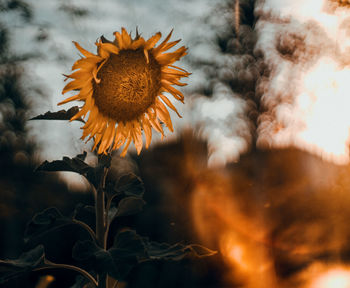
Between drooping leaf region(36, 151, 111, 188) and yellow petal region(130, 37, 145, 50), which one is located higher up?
yellow petal region(130, 37, 145, 50)

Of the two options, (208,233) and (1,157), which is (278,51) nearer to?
(208,233)

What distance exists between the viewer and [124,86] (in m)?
1.00

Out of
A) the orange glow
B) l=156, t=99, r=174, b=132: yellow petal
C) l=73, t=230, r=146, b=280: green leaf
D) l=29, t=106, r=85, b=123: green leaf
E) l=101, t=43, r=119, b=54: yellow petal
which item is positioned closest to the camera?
l=73, t=230, r=146, b=280: green leaf

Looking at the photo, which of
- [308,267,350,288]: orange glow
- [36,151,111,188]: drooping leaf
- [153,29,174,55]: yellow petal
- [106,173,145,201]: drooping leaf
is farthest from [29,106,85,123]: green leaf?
[308,267,350,288]: orange glow

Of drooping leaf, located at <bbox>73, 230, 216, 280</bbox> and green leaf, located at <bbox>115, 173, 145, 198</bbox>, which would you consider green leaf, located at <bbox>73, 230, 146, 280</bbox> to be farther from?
green leaf, located at <bbox>115, 173, 145, 198</bbox>

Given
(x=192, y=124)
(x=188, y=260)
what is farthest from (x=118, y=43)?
(x=192, y=124)

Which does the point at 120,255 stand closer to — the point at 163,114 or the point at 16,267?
the point at 16,267

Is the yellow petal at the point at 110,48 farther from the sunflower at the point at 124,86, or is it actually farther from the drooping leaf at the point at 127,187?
the drooping leaf at the point at 127,187

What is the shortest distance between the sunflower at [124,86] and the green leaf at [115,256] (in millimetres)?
282

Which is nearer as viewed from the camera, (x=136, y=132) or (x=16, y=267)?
(x=16, y=267)

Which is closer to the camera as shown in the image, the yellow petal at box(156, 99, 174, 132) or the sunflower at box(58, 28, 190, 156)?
the sunflower at box(58, 28, 190, 156)

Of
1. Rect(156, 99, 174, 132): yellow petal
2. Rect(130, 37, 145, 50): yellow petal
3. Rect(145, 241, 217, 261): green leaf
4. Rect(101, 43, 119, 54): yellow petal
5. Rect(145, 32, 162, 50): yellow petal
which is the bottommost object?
Rect(145, 241, 217, 261): green leaf

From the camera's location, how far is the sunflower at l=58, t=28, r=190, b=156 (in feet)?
3.09

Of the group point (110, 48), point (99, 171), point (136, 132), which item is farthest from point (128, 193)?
point (110, 48)
